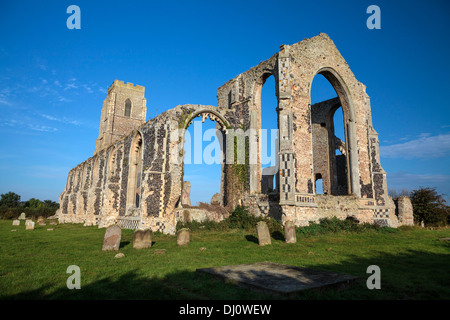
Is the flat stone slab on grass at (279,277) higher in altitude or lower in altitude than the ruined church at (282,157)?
lower

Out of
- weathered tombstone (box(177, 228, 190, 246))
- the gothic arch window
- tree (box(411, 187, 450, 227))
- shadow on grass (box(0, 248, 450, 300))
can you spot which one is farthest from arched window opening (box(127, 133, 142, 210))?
the gothic arch window

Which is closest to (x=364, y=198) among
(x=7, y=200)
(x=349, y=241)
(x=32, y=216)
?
(x=349, y=241)

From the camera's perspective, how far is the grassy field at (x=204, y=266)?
4.34 metres

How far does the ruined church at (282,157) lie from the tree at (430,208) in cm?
177

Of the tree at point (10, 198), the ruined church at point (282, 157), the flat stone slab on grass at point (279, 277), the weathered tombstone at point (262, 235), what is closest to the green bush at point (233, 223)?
the ruined church at point (282, 157)

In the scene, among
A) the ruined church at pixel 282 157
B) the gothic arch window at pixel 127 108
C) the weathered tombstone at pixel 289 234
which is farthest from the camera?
the gothic arch window at pixel 127 108

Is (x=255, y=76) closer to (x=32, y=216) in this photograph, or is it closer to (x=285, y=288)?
(x=285, y=288)

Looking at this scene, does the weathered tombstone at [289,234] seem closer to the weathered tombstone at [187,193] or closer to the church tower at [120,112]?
the weathered tombstone at [187,193]

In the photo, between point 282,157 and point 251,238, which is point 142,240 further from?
point 282,157

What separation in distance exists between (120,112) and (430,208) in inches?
1389

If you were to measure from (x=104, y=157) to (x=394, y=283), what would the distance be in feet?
72.3

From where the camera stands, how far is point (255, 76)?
16.8 m

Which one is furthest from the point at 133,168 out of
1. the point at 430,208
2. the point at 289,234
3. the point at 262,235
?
the point at 430,208

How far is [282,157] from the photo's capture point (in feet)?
43.9
